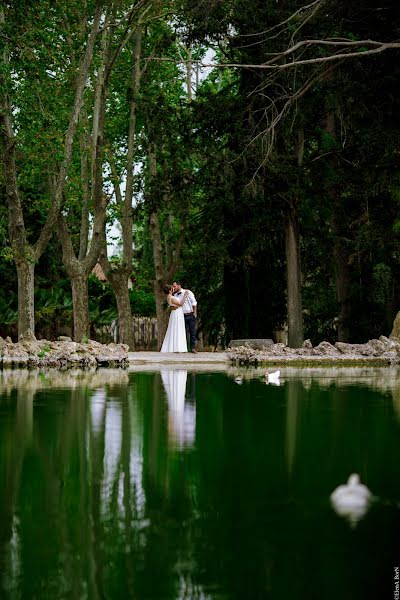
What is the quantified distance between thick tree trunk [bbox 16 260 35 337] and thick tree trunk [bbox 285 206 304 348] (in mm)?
7037

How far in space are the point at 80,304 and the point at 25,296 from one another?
3654 millimetres

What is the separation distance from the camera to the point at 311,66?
2925cm

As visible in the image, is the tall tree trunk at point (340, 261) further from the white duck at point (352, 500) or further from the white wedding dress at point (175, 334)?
the white duck at point (352, 500)

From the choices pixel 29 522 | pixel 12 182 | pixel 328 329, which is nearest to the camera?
pixel 29 522

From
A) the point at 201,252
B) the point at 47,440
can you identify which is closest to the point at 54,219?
the point at 201,252

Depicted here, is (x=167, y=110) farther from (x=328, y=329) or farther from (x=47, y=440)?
(x=47, y=440)

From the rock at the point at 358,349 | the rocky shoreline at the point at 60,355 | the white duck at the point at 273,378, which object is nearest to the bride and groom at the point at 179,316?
the rock at the point at 358,349

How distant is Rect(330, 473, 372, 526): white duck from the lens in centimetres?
558

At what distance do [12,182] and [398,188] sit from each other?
33.4 ft

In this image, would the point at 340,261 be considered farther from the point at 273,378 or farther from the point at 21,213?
the point at 273,378

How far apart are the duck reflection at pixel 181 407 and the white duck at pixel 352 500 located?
259cm

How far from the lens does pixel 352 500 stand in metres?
5.82

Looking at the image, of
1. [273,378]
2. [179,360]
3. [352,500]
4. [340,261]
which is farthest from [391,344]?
[352,500]

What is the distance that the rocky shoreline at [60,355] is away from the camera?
69.3 feet
